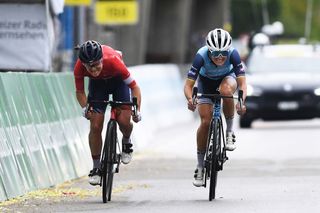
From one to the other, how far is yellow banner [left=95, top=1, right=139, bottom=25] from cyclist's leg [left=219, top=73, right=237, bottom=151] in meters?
16.2

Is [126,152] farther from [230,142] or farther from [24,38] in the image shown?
[24,38]

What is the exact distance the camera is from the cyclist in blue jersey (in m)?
13.8

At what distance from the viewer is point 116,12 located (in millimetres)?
31172

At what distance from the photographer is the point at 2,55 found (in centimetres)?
1936

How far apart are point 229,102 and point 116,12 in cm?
1711

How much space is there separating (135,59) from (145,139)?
62.0 ft

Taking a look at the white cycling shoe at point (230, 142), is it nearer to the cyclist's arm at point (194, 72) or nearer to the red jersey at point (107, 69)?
the cyclist's arm at point (194, 72)

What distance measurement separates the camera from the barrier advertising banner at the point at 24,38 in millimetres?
19391

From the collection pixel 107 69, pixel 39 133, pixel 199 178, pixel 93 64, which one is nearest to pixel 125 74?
pixel 107 69

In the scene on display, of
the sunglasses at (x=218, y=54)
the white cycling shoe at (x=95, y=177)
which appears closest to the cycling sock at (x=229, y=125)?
the sunglasses at (x=218, y=54)

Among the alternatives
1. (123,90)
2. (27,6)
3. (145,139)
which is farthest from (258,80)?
(123,90)

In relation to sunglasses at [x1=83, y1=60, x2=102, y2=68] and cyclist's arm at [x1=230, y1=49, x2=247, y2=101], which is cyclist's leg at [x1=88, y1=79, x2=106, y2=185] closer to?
sunglasses at [x1=83, y1=60, x2=102, y2=68]

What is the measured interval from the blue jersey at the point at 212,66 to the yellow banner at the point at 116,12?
16419 mm

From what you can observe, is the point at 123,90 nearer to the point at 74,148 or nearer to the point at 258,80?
the point at 74,148
